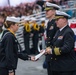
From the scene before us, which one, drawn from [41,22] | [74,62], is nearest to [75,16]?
[74,62]

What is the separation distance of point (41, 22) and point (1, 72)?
10.6 m

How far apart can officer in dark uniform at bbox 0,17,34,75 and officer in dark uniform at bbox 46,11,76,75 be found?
59 centimetres

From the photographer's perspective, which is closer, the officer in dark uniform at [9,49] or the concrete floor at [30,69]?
the officer in dark uniform at [9,49]

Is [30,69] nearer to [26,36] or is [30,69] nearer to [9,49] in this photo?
[26,36]

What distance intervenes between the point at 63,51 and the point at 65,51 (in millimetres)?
33

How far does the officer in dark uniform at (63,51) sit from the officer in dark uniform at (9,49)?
23.2 inches

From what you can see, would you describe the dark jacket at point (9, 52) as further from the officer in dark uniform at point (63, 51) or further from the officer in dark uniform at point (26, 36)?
the officer in dark uniform at point (26, 36)

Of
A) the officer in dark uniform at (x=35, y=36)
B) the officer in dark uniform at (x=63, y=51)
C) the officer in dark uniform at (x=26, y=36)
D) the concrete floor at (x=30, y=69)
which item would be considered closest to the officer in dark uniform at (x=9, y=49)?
the officer in dark uniform at (x=63, y=51)

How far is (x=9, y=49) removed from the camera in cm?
573

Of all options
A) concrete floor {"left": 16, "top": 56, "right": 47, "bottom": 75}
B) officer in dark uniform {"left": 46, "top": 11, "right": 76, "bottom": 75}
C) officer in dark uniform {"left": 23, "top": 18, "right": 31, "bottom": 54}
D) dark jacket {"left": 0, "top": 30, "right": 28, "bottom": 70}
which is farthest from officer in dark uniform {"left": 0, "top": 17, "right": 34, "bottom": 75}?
officer in dark uniform {"left": 23, "top": 18, "right": 31, "bottom": 54}

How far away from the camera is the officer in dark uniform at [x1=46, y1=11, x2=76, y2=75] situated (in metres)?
5.73

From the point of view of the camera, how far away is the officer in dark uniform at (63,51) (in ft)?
18.8

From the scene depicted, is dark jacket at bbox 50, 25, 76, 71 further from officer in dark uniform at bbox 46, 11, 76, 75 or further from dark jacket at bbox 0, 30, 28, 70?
dark jacket at bbox 0, 30, 28, 70

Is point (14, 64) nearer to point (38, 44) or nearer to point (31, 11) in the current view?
point (38, 44)
